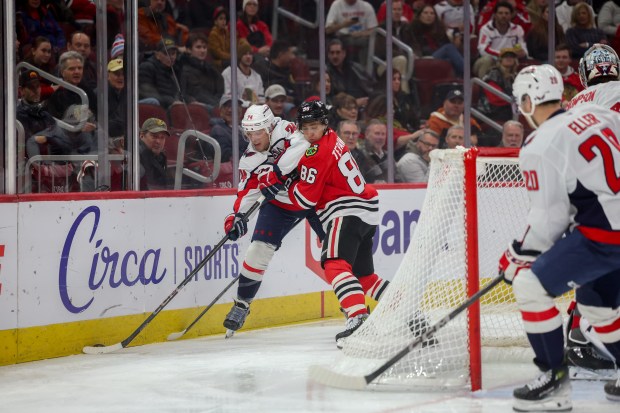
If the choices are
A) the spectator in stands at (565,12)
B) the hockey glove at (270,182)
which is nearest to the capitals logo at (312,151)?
the hockey glove at (270,182)

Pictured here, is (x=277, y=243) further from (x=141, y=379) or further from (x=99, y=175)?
(x=141, y=379)

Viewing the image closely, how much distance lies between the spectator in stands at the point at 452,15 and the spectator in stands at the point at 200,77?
2.36 m

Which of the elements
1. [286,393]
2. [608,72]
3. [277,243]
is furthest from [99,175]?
[608,72]

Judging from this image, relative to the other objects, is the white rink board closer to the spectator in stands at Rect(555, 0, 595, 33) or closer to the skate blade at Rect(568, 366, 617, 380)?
the skate blade at Rect(568, 366, 617, 380)

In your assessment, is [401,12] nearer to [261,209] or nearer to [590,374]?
[261,209]

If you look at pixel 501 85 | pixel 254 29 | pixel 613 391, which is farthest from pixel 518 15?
pixel 613 391

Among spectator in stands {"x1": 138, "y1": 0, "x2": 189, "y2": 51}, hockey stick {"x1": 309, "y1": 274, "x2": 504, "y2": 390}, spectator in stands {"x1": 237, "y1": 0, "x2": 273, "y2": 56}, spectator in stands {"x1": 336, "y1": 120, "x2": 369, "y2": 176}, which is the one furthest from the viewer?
spectator in stands {"x1": 336, "y1": 120, "x2": 369, "y2": 176}

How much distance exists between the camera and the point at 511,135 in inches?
319

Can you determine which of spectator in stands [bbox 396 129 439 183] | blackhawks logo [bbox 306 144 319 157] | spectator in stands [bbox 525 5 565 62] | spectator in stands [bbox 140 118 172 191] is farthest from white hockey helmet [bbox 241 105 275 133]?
spectator in stands [bbox 525 5 565 62]

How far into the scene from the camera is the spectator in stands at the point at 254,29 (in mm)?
7078

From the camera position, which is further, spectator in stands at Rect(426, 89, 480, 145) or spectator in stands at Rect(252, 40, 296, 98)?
spectator in stands at Rect(426, 89, 480, 145)

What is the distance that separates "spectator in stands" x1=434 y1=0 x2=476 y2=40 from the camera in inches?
326

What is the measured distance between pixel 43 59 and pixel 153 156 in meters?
0.84

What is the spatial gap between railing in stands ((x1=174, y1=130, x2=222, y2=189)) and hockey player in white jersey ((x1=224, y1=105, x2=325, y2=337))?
596 mm
